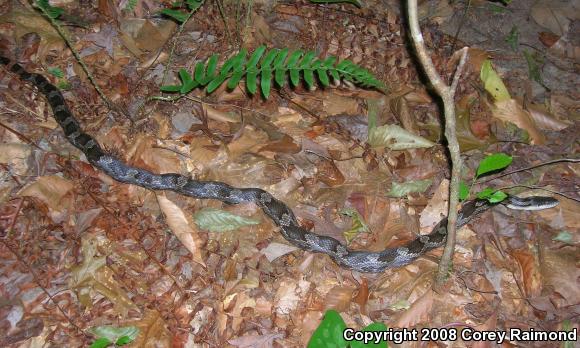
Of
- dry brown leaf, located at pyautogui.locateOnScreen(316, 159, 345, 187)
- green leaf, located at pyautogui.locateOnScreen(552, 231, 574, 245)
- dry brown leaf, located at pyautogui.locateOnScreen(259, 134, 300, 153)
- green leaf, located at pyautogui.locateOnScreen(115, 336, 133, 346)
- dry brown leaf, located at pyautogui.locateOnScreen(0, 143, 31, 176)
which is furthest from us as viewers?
dry brown leaf, located at pyautogui.locateOnScreen(259, 134, 300, 153)

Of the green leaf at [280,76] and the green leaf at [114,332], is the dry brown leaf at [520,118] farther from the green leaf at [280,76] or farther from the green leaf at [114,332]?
the green leaf at [114,332]

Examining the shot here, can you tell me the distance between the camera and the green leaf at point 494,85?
28.5 feet

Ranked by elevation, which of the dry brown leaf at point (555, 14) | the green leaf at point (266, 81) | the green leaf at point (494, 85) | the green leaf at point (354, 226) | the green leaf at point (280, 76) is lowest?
the green leaf at point (354, 226)

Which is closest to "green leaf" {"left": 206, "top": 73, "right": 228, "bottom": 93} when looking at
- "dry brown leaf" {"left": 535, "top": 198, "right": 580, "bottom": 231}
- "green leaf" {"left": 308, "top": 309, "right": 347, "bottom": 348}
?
"green leaf" {"left": 308, "top": 309, "right": 347, "bottom": 348}

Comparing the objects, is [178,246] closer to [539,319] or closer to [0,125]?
[0,125]

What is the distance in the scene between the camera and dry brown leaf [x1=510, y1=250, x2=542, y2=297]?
6539 millimetres

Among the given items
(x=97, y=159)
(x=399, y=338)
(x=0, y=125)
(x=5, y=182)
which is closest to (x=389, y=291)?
(x=399, y=338)

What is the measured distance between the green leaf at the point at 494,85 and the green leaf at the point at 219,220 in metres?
5.42

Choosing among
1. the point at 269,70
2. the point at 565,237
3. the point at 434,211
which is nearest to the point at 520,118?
the point at 565,237

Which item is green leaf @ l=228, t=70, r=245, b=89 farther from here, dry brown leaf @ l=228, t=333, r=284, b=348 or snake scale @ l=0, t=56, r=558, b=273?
dry brown leaf @ l=228, t=333, r=284, b=348

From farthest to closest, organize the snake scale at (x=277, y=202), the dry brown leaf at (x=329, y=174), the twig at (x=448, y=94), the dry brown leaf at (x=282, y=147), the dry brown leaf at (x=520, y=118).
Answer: the dry brown leaf at (x=520, y=118) < the dry brown leaf at (x=282, y=147) < the dry brown leaf at (x=329, y=174) < the snake scale at (x=277, y=202) < the twig at (x=448, y=94)

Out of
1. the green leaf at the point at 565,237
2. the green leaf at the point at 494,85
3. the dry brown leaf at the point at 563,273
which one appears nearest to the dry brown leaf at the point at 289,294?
the dry brown leaf at the point at 563,273

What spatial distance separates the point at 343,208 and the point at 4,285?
4.92 metres

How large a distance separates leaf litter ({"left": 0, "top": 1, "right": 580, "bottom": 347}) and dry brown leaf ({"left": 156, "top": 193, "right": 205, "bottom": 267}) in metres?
0.02
